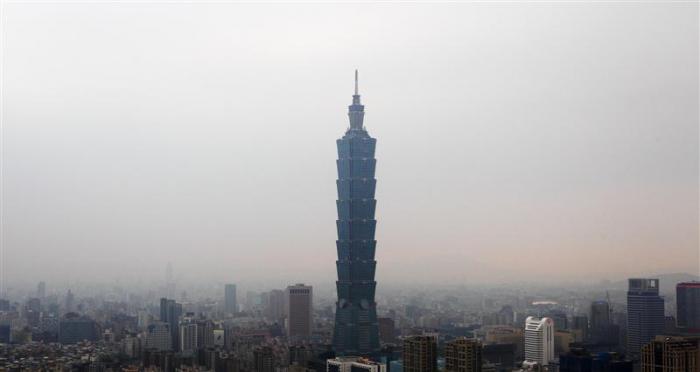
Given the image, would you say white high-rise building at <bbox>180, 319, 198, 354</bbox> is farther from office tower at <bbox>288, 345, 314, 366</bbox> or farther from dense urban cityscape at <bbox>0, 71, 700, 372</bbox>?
office tower at <bbox>288, 345, 314, 366</bbox>

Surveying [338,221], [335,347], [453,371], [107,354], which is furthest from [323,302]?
[453,371]

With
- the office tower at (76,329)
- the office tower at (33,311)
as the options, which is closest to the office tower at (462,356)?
the office tower at (33,311)

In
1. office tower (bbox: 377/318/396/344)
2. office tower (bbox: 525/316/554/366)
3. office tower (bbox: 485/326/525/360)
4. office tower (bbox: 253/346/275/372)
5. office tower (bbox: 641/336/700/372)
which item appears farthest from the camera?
office tower (bbox: 377/318/396/344)

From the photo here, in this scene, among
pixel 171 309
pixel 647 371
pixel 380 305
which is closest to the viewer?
pixel 647 371

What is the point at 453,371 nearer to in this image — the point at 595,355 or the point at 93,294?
the point at 595,355

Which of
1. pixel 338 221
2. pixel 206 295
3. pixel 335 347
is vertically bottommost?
pixel 335 347

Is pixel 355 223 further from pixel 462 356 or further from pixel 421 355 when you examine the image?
pixel 462 356

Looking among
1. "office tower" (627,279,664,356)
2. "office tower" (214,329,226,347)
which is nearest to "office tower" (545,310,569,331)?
"office tower" (627,279,664,356)
